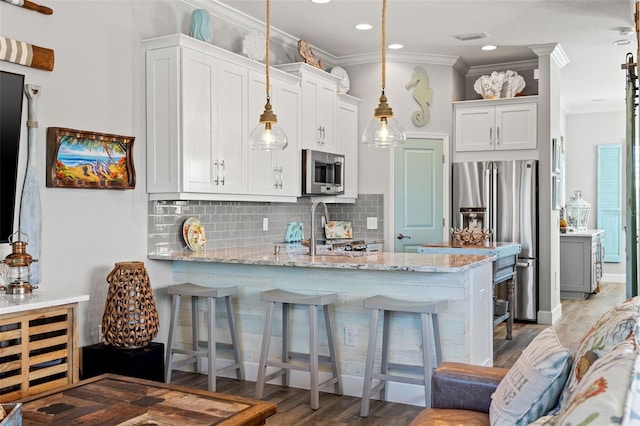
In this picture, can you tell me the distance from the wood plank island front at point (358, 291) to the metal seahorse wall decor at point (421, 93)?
294 centimetres

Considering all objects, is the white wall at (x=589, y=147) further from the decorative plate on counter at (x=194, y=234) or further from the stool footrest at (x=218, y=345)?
the stool footrest at (x=218, y=345)

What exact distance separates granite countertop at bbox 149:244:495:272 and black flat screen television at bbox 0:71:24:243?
3.84ft

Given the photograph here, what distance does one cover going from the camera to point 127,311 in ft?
12.4

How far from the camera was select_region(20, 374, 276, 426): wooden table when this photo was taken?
2.06 meters

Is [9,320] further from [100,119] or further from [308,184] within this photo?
[308,184]

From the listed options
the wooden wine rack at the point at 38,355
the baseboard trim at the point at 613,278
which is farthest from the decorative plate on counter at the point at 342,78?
the baseboard trim at the point at 613,278

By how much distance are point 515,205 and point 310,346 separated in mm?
3685

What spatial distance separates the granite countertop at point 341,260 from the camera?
367cm

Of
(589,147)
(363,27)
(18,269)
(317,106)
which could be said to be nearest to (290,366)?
(18,269)

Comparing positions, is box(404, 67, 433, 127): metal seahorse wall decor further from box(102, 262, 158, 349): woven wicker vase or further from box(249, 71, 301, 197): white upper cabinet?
box(102, 262, 158, 349): woven wicker vase

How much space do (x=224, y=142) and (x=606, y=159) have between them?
8.05 metres

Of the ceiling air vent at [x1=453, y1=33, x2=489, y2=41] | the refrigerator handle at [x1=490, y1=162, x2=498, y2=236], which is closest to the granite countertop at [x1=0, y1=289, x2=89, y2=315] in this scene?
the ceiling air vent at [x1=453, y1=33, x2=489, y2=41]

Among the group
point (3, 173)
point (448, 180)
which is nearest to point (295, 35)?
point (448, 180)

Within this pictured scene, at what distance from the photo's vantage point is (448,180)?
7020 mm
